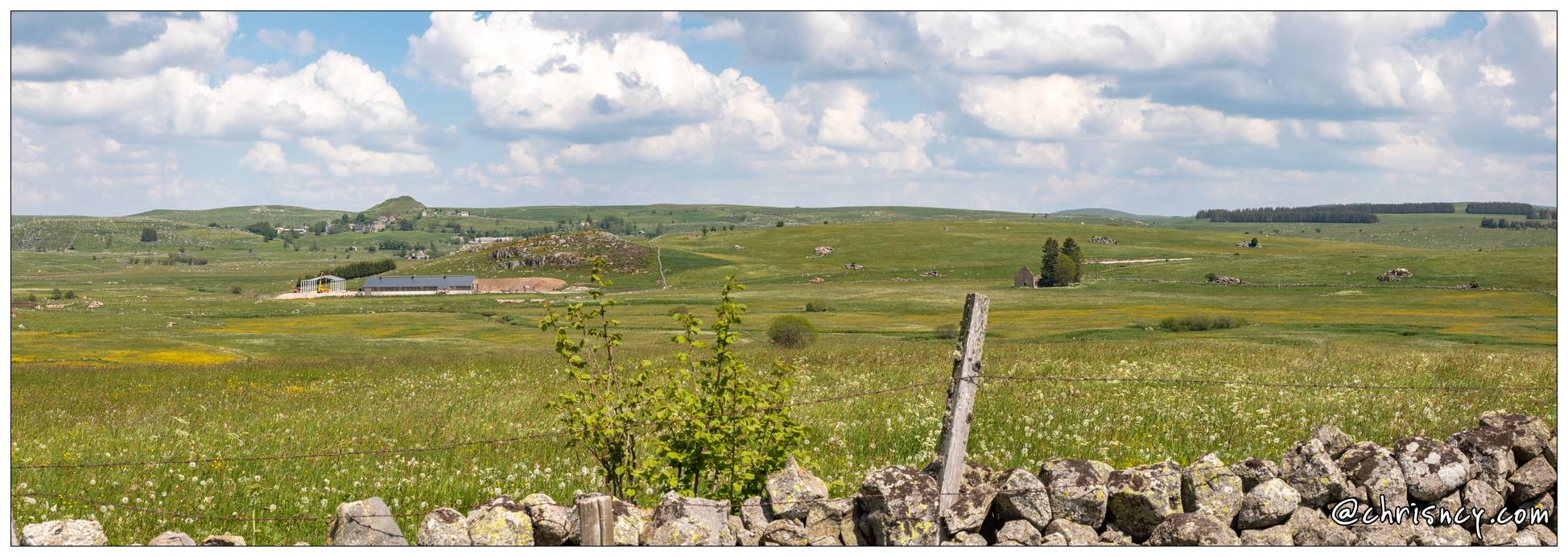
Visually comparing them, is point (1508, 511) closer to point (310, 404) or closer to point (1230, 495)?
point (1230, 495)

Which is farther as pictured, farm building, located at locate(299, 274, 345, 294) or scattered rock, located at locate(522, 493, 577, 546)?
farm building, located at locate(299, 274, 345, 294)

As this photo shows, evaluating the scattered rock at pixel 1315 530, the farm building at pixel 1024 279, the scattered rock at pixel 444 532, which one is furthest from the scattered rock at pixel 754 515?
the farm building at pixel 1024 279

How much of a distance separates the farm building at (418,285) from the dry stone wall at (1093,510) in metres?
173

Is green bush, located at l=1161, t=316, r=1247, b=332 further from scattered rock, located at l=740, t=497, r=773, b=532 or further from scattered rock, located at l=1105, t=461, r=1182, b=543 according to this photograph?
scattered rock, located at l=740, t=497, r=773, b=532

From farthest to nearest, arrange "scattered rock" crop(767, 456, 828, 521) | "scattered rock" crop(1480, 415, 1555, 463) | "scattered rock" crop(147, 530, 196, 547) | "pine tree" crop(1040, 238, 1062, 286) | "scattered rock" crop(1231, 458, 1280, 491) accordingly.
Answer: "pine tree" crop(1040, 238, 1062, 286), "scattered rock" crop(1480, 415, 1555, 463), "scattered rock" crop(1231, 458, 1280, 491), "scattered rock" crop(767, 456, 828, 521), "scattered rock" crop(147, 530, 196, 547)

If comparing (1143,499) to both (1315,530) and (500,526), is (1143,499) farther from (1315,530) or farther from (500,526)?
(500,526)

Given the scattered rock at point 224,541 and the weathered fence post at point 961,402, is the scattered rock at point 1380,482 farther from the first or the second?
the scattered rock at point 224,541

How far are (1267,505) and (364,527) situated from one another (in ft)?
28.2

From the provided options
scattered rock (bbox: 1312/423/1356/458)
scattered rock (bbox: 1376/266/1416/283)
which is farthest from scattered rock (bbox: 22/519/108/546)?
scattered rock (bbox: 1376/266/1416/283)

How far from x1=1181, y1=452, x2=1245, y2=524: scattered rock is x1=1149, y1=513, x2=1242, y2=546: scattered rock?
0.23 metres

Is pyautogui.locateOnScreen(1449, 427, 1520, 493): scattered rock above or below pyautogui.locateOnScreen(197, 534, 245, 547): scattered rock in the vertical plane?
above

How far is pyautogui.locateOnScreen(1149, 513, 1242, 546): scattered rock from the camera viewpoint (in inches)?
393

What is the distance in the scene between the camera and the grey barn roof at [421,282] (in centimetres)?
18138

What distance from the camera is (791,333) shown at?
6272 centimetres
